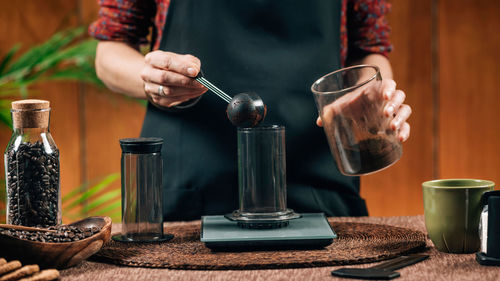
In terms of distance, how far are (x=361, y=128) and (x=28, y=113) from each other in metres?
0.50

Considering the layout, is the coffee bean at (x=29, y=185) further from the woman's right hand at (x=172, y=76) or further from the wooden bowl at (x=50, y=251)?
the woman's right hand at (x=172, y=76)

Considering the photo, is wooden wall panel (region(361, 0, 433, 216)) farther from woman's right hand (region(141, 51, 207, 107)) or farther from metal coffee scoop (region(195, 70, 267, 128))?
metal coffee scoop (region(195, 70, 267, 128))

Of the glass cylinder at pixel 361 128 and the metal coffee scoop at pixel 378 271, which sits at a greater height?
the glass cylinder at pixel 361 128

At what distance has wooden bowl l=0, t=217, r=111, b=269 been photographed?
2.78 feet

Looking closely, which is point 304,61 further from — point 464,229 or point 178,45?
point 464,229

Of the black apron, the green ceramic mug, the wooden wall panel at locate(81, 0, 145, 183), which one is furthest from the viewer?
the wooden wall panel at locate(81, 0, 145, 183)

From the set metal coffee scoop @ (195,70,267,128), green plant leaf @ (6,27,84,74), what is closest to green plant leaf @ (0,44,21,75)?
green plant leaf @ (6,27,84,74)

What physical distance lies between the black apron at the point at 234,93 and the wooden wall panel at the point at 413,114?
5.44 feet

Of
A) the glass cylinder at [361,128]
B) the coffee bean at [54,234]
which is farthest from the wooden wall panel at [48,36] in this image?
the glass cylinder at [361,128]

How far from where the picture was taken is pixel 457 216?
0.95 m

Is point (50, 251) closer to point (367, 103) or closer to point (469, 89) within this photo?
point (367, 103)

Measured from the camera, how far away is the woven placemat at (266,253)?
0.88 metres

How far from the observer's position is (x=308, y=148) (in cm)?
144

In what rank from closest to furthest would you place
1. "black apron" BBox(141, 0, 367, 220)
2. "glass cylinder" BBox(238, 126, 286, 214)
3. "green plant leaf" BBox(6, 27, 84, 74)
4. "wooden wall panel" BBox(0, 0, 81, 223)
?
"glass cylinder" BBox(238, 126, 286, 214) → "black apron" BBox(141, 0, 367, 220) → "green plant leaf" BBox(6, 27, 84, 74) → "wooden wall panel" BBox(0, 0, 81, 223)
